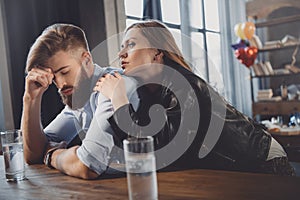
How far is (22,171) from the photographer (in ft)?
4.33

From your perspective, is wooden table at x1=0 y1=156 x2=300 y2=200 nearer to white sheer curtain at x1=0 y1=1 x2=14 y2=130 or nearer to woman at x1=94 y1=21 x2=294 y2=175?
woman at x1=94 y1=21 x2=294 y2=175

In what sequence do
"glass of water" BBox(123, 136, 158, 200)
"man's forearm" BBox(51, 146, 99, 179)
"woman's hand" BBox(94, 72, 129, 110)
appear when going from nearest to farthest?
"glass of water" BBox(123, 136, 158, 200) → "man's forearm" BBox(51, 146, 99, 179) → "woman's hand" BBox(94, 72, 129, 110)

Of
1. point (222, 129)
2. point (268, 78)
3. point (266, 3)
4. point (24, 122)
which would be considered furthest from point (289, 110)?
point (24, 122)

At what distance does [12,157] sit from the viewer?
1318 millimetres

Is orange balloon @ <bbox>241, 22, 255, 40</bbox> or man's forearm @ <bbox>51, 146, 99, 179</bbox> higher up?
orange balloon @ <bbox>241, 22, 255, 40</bbox>

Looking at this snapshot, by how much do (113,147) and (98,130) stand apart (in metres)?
0.09

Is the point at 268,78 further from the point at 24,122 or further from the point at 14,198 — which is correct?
the point at 14,198

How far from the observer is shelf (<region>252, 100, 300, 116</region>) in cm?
477

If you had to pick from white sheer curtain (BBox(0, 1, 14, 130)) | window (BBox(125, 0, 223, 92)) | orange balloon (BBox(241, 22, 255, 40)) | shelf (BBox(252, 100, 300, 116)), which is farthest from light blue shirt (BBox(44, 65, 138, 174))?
shelf (BBox(252, 100, 300, 116))

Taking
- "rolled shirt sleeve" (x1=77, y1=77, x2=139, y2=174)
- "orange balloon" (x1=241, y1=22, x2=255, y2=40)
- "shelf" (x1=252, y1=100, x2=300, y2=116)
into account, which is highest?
"orange balloon" (x1=241, y1=22, x2=255, y2=40)

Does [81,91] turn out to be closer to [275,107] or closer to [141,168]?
[141,168]

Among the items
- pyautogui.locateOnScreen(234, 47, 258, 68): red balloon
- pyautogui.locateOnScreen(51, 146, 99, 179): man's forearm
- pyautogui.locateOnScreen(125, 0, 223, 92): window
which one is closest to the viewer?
pyautogui.locateOnScreen(51, 146, 99, 179): man's forearm

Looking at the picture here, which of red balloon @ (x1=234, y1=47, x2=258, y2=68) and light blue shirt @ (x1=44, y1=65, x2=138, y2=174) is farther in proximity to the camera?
red balloon @ (x1=234, y1=47, x2=258, y2=68)

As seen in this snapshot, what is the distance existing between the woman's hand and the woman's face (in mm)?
98
